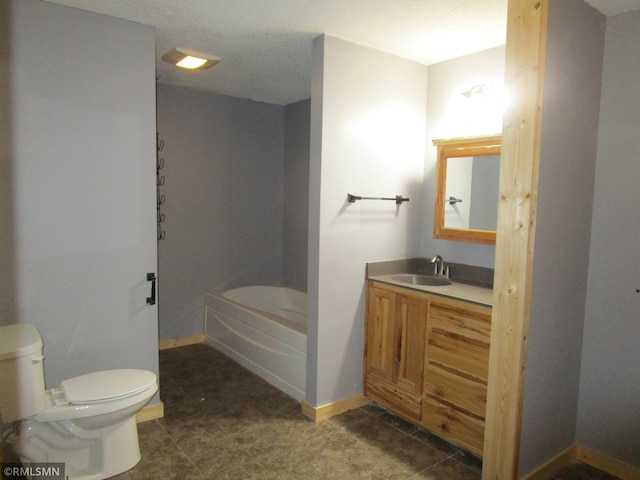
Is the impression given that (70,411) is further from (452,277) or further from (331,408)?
(452,277)

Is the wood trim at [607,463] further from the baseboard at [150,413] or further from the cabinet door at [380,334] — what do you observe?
the baseboard at [150,413]

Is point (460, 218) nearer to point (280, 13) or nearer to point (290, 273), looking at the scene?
point (280, 13)

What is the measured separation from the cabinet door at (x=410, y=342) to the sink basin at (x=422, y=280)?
318 millimetres

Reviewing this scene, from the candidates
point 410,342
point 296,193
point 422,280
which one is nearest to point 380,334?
point 410,342

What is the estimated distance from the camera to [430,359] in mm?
2660

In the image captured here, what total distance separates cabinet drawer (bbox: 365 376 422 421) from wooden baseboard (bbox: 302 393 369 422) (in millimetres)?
84

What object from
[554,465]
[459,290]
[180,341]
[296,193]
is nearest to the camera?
[554,465]

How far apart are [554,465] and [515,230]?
136 cm

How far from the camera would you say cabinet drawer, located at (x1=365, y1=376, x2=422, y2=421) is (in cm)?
276

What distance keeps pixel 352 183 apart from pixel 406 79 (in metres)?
0.89

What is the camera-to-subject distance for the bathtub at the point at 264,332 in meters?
3.15

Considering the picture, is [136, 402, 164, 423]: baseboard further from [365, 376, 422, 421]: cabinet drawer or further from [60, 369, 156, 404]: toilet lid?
[365, 376, 422, 421]: cabinet drawer

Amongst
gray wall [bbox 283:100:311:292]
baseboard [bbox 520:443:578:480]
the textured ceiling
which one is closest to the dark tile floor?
baseboard [bbox 520:443:578:480]

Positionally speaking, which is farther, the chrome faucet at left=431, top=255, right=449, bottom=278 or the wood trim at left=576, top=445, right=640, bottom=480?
the chrome faucet at left=431, top=255, right=449, bottom=278
